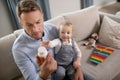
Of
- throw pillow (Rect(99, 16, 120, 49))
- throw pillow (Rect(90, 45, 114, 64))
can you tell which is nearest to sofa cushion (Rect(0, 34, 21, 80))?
throw pillow (Rect(90, 45, 114, 64))

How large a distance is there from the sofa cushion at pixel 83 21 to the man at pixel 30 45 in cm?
72

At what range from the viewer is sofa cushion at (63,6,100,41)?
189 centimetres

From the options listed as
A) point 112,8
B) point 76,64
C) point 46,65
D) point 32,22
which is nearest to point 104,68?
point 76,64

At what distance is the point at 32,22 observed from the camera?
1.09 meters

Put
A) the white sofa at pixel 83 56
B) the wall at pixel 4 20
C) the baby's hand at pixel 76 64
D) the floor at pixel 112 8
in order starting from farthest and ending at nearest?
the floor at pixel 112 8
the wall at pixel 4 20
the white sofa at pixel 83 56
the baby's hand at pixel 76 64

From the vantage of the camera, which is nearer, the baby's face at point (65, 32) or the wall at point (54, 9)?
the baby's face at point (65, 32)

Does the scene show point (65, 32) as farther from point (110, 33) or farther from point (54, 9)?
point (54, 9)

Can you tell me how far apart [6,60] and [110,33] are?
1.22 m

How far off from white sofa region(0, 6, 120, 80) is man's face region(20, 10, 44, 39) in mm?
407

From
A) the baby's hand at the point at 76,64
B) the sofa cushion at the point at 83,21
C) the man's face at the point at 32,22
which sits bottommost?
the baby's hand at the point at 76,64

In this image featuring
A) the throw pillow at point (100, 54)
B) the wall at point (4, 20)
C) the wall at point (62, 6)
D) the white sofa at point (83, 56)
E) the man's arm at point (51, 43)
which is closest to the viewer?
the man's arm at point (51, 43)

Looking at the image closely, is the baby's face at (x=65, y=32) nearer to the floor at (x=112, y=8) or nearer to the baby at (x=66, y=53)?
the baby at (x=66, y=53)

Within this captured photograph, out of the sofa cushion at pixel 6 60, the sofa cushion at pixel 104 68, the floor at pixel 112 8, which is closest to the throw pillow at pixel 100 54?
the sofa cushion at pixel 104 68

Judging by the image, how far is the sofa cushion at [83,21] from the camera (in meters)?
1.89
